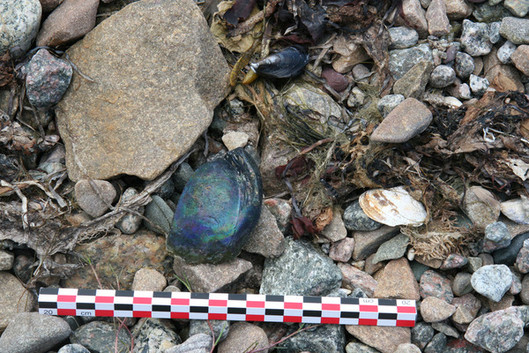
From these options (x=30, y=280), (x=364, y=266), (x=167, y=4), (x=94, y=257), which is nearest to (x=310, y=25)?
(x=167, y=4)

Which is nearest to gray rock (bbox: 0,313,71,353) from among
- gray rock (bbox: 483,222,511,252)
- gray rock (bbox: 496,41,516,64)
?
gray rock (bbox: 483,222,511,252)

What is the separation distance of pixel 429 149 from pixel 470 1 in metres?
1.35

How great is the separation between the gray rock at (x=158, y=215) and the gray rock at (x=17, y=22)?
59.0 inches

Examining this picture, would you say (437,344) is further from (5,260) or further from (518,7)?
(5,260)

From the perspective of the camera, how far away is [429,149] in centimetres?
375

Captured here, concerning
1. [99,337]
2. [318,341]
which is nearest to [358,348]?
[318,341]

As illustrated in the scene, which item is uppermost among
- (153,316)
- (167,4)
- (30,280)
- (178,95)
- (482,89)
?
(167,4)

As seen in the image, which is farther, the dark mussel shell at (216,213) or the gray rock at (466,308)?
the dark mussel shell at (216,213)

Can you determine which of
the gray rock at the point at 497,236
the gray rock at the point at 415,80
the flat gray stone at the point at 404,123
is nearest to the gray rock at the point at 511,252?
the gray rock at the point at 497,236

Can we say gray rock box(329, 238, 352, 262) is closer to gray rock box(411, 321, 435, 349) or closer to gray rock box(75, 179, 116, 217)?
gray rock box(411, 321, 435, 349)

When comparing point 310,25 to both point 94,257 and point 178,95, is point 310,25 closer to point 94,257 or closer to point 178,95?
point 178,95

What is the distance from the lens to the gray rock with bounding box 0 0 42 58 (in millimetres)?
3629

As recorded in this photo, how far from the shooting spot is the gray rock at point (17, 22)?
3629 mm

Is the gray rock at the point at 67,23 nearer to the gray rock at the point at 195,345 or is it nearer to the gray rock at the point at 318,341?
the gray rock at the point at 195,345
